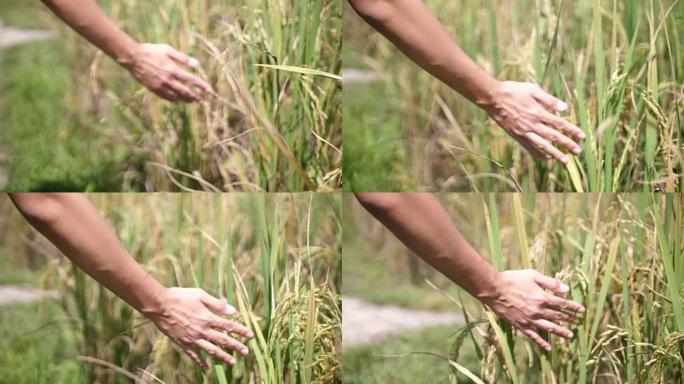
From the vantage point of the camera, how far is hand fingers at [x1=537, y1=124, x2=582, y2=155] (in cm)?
294

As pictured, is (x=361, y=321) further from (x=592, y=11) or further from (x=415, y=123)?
(x=592, y=11)

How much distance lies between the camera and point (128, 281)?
111 inches

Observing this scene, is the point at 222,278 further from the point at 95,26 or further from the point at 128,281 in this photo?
the point at 95,26

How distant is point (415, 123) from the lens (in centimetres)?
293

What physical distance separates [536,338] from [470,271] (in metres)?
0.28

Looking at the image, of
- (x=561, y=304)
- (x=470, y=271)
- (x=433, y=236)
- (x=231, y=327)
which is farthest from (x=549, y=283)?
(x=231, y=327)

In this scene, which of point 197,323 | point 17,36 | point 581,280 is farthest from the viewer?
point 581,280

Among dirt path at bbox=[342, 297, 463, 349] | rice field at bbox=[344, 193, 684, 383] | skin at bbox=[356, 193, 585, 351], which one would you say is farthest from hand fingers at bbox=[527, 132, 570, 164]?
dirt path at bbox=[342, 297, 463, 349]

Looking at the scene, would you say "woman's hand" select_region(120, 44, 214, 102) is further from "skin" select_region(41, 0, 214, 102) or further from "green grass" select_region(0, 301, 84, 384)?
"green grass" select_region(0, 301, 84, 384)

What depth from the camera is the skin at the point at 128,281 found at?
2793 mm

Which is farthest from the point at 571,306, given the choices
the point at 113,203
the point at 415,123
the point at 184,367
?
the point at 113,203

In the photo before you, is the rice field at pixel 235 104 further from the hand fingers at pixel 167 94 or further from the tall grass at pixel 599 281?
the tall grass at pixel 599 281

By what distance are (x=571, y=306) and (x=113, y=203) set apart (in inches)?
54.7

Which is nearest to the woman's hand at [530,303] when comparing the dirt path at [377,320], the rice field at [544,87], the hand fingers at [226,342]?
the dirt path at [377,320]
